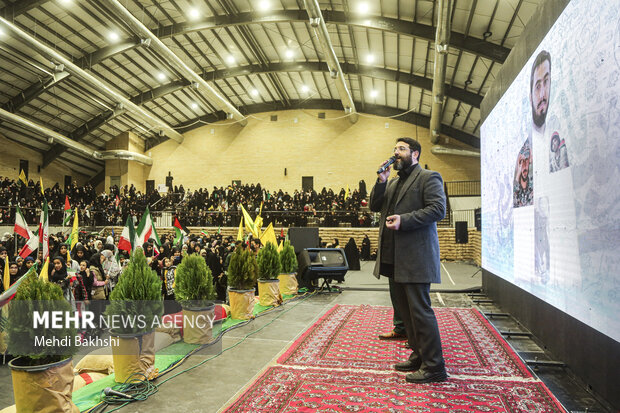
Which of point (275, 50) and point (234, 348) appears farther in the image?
point (275, 50)

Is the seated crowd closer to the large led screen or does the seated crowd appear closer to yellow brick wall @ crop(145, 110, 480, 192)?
yellow brick wall @ crop(145, 110, 480, 192)

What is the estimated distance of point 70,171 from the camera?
24594 millimetres

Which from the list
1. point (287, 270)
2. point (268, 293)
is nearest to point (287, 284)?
point (287, 270)

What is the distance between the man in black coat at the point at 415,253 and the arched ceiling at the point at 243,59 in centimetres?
922

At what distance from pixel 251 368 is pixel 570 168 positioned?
288cm

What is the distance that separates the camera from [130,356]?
2803 mm

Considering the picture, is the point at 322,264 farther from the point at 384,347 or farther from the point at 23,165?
the point at 23,165

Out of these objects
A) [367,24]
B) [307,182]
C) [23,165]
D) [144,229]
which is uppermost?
[367,24]

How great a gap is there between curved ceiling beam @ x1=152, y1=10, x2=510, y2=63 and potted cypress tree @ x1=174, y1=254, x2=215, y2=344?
10991 mm


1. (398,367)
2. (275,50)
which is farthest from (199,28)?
(398,367)

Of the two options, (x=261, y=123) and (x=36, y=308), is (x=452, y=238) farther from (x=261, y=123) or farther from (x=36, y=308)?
(x=36, y=308)

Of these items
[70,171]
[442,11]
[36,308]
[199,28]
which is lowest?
[36,308]

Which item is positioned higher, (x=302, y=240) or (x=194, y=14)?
(x=194, y=14)

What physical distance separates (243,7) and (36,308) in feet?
44.4
